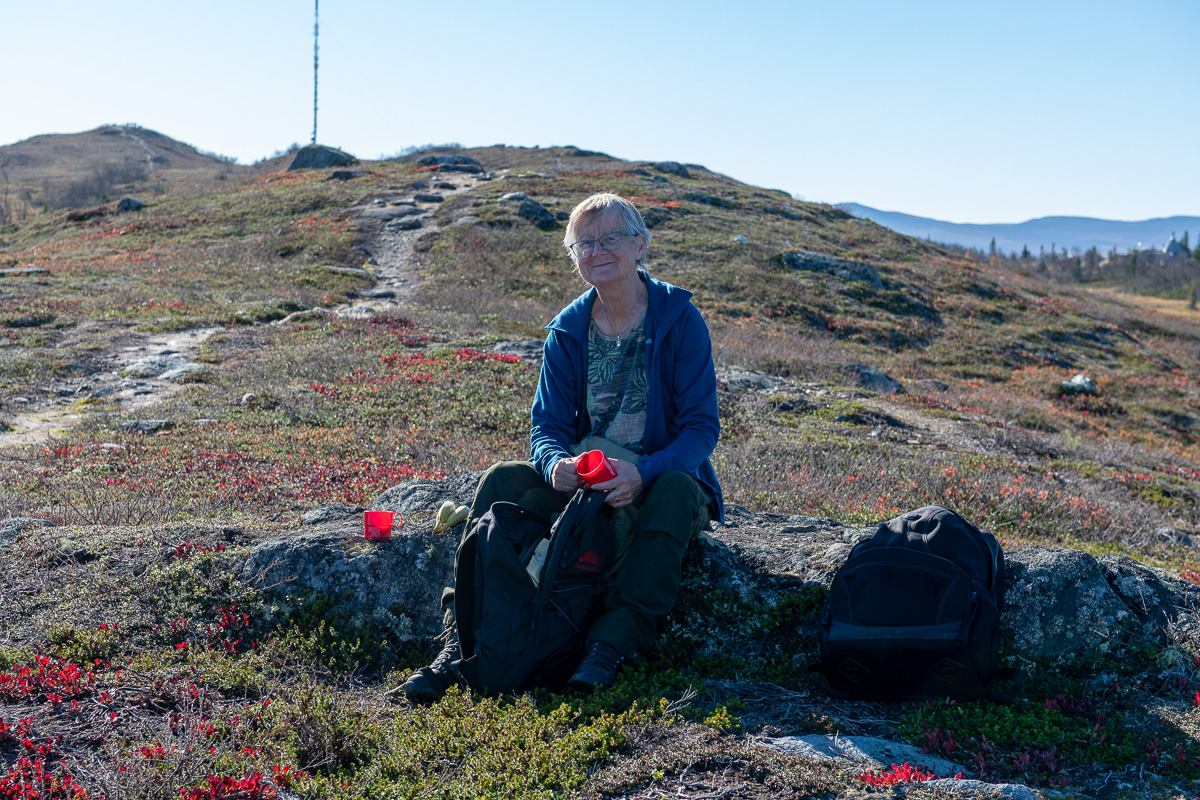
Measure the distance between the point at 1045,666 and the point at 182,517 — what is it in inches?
208

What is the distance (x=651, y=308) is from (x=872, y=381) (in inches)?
543

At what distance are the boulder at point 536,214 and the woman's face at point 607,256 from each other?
2842 cm

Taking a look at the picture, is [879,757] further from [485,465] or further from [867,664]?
[485,465]

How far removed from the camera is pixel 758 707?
3.28 meters

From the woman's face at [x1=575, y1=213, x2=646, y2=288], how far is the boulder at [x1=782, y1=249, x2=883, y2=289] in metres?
27.3

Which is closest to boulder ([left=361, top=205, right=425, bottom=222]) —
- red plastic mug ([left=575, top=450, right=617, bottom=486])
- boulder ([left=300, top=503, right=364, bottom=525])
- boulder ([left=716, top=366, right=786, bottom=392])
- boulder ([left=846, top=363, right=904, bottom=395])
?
boulder ([left=846, top=363, right=904, bottom=395])

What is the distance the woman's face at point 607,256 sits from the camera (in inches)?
152

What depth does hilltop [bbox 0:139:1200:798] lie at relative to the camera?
284 centimetres

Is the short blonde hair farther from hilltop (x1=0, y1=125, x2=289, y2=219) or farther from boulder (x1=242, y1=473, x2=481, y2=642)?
hilltop (x1=0, y1=125, x2=289, y2=219)

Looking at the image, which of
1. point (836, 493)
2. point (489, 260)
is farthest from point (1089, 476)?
point (489, 260)

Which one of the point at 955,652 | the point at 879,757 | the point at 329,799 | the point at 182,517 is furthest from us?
the point at 182,517

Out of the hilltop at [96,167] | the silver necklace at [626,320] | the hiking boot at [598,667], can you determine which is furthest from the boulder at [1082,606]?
the hilltop at [96,167]

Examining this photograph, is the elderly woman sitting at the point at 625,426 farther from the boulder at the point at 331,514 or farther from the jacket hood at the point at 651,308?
the boulder at the point at 331,514

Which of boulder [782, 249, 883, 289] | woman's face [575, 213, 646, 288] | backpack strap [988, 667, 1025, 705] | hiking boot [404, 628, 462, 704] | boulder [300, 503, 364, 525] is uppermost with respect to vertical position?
boulder [782, 249, 883, 289]
